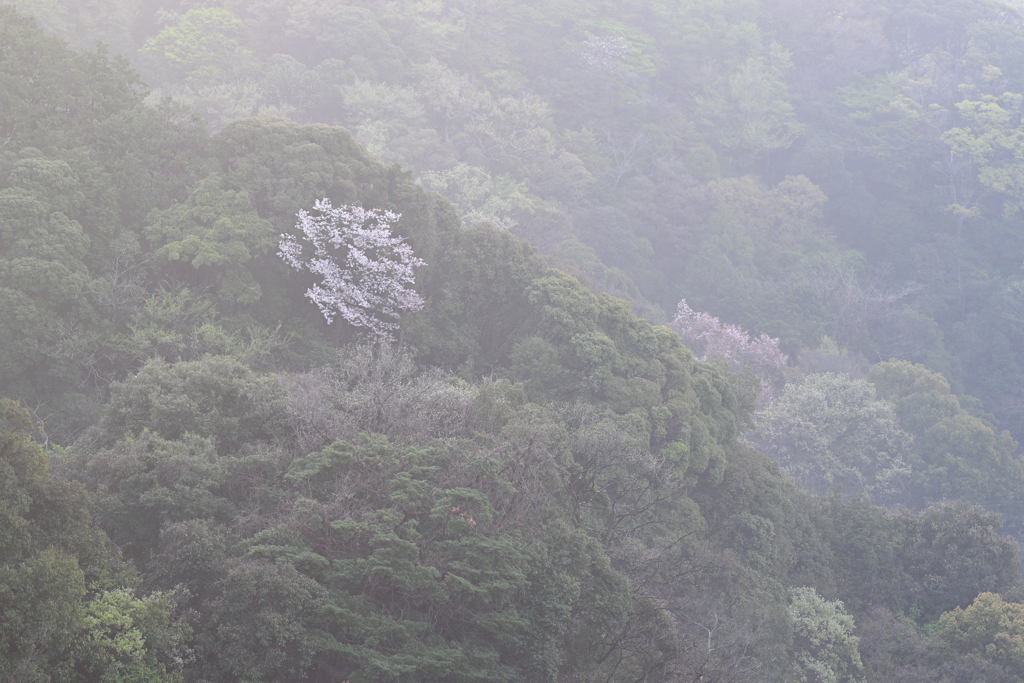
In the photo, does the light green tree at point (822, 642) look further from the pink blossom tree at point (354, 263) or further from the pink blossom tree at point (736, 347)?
the pink blossom tree at point (736, 347)

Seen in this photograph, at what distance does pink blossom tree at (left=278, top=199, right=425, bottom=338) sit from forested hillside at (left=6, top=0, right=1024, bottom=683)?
0.26 feet

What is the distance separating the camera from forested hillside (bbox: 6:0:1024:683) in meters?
8.23

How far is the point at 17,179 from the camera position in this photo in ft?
46.5

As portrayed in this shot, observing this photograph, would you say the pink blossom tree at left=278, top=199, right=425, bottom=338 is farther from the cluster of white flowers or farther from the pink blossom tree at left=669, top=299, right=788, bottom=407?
the cluster of white flowers

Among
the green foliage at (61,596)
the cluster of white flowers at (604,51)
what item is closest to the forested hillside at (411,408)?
the green foliage at (61,596)

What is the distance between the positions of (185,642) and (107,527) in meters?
2.41

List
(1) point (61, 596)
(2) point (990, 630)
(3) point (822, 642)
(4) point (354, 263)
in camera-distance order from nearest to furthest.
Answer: (1) point (61, 596) → (2) point (990, 630) → (3) point (822, 642) → (4) point (354, 263)

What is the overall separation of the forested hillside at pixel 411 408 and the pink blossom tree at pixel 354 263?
0.26 ft

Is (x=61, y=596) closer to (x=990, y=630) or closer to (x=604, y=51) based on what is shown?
(x=990, y=630)

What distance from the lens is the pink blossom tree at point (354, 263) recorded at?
55.7 ft

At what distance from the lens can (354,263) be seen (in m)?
17.2

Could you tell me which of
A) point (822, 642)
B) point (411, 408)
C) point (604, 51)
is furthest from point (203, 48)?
point (822, 642)

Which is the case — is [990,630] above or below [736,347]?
below

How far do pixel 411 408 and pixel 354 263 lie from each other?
629 centimetres
